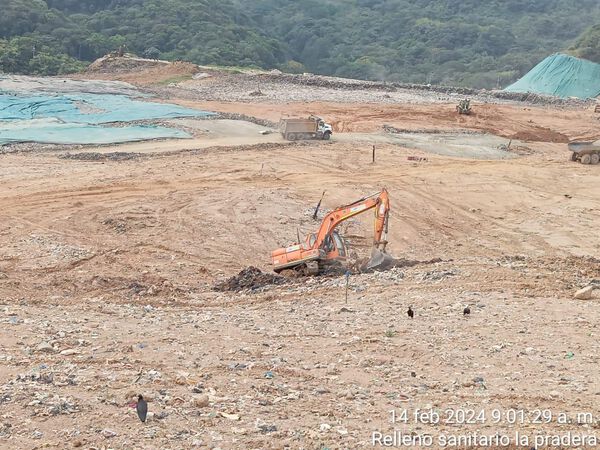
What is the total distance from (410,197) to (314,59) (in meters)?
60.1

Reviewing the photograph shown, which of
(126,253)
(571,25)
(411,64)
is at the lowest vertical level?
(126,253)

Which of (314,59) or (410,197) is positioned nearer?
(410,197)

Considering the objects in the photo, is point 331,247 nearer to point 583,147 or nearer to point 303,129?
point 303,129

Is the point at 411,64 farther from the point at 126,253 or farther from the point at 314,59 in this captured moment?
the point at 126,253

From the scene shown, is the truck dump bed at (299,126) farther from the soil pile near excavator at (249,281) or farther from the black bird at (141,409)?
the black bird at (141,409)

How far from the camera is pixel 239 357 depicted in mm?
7926

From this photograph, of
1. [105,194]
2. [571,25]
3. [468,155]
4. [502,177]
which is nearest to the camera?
[105,194]

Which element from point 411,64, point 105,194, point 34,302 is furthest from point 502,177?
point 411,64

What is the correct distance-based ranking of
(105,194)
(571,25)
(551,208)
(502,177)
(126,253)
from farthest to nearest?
1. (571,25)
2. (502,177)
3. (551,208)
4. (105,194)
5. (126,253)

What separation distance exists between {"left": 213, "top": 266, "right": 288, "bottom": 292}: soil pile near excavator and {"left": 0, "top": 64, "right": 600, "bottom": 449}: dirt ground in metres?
0.35

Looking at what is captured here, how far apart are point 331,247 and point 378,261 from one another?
2.85ft

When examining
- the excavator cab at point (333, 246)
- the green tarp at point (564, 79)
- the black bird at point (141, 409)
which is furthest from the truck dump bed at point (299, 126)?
the green tarp at point (564, 79)

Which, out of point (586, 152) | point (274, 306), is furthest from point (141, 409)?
point (586, 152)

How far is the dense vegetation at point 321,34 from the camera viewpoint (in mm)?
55750
